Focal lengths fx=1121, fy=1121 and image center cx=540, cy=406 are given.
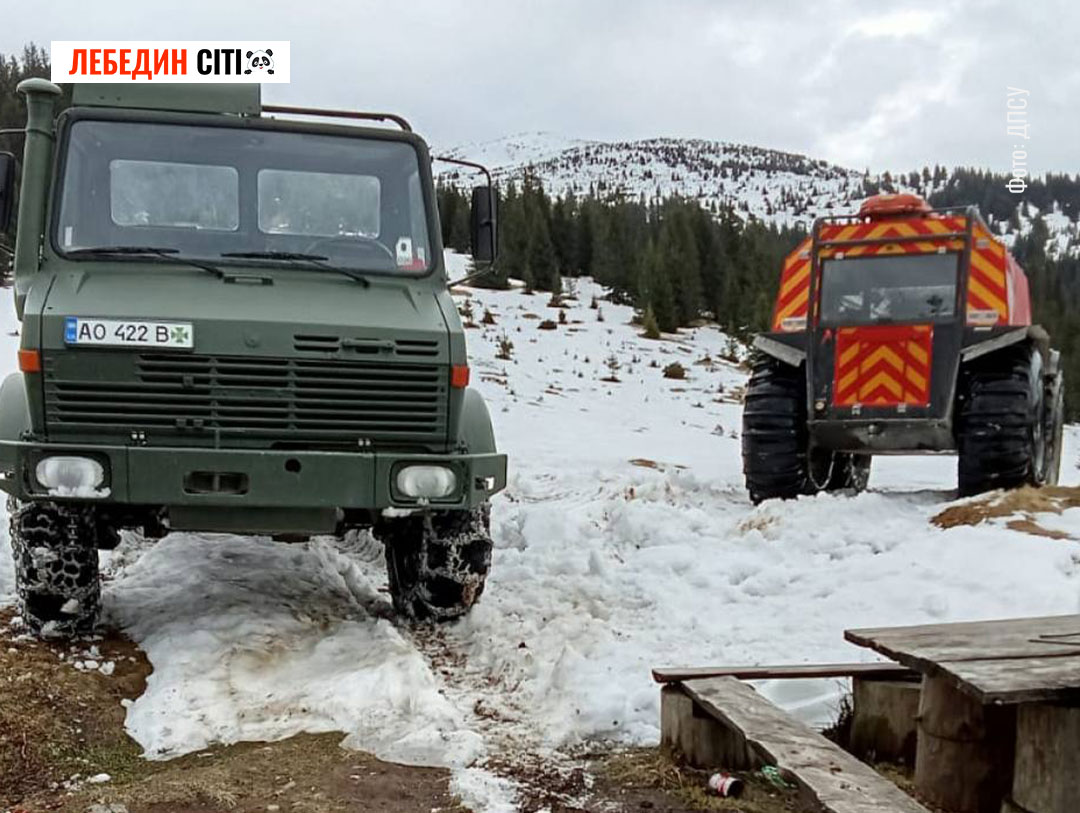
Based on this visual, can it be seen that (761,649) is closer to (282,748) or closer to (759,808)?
(759,808)

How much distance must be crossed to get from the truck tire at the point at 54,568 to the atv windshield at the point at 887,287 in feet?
18.2

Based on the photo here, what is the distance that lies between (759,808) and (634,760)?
526 millimetres

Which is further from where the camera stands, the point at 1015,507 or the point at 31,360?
the point at 1015,507

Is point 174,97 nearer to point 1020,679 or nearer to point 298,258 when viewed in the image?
point 298,258

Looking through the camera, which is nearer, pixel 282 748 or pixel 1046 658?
pixel 1046 658

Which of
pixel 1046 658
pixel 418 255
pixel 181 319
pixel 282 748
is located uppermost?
pixel 418 255

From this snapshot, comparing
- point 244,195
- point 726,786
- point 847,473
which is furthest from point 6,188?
point 847,473

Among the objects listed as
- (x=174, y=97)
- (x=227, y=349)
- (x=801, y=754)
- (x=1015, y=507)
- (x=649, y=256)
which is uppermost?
(x=649, y=256)

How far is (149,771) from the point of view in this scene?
3547 mm

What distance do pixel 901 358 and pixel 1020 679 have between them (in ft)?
18.3

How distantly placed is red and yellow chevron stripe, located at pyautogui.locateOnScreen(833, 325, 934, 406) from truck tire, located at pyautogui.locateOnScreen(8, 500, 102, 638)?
5307 mm

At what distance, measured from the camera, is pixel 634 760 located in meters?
3.62

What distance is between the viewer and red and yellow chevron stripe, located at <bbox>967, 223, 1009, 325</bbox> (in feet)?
26.2

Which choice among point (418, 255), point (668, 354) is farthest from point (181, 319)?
point (668, 354)
